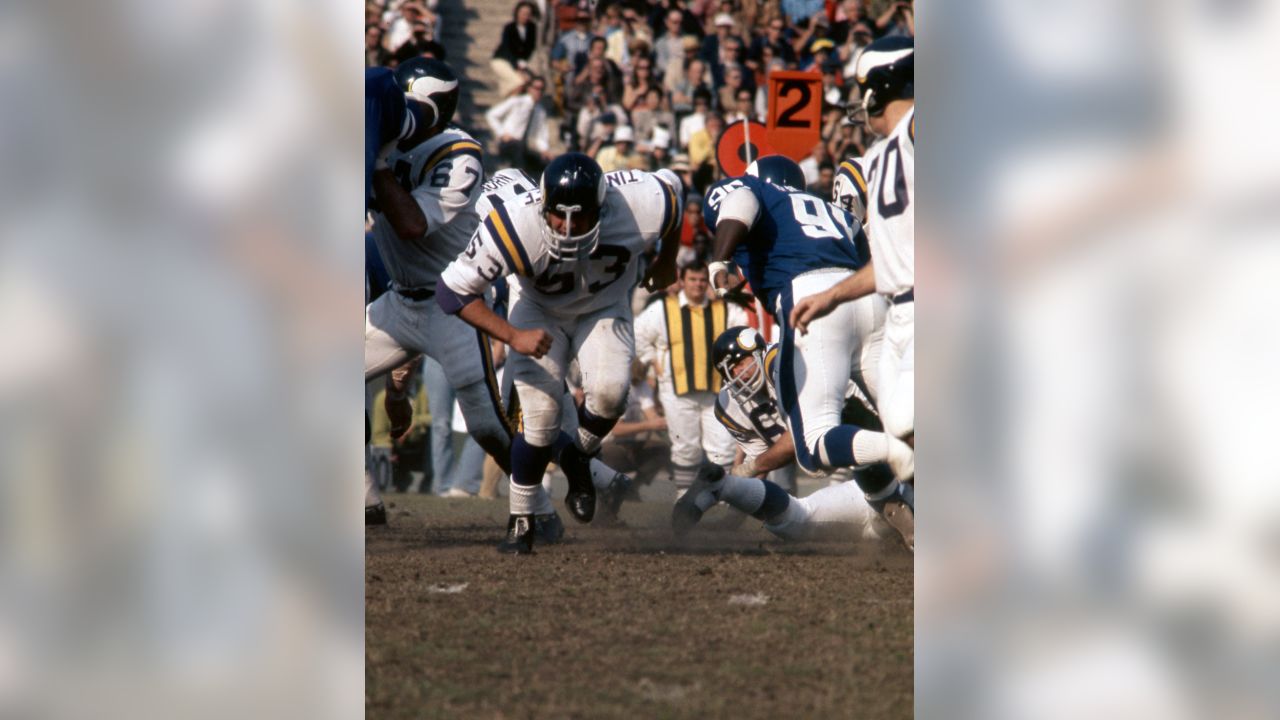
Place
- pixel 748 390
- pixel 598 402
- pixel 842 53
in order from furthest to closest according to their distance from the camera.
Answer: pixel 842 53 → pixel 748 390 → pixel 598 402

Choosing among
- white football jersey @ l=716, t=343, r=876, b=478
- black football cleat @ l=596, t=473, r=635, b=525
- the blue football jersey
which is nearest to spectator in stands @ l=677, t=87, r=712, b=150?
white football jersey @ l=716, t=343, r=876, b=478

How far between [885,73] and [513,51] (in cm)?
214

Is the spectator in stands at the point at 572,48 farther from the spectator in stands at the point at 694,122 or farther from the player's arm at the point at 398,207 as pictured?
the player's arm at the point at 398,207

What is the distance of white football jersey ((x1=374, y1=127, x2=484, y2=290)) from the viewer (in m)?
4.43

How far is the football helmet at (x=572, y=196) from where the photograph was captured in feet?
12.0

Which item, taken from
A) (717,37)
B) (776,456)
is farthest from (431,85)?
(717,37)

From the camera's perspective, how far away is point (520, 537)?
161 inches

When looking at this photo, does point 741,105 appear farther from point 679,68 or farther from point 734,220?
point 734,220
